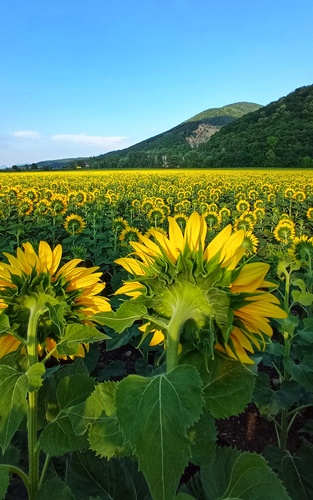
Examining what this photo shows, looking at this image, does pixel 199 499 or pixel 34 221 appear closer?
pixel 199 499

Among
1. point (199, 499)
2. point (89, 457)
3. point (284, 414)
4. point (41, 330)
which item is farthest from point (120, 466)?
point (284, 414)

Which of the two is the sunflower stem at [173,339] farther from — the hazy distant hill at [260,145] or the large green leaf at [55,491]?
the hazy distant hill at [260,145]

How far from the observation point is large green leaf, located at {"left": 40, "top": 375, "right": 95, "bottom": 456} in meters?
0.80

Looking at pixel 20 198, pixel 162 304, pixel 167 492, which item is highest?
pixel 162 304

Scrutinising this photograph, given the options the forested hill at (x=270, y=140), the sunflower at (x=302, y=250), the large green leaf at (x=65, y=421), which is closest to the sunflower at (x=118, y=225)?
the sunflower at (x=302, y=250)

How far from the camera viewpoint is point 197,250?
73 centimetres

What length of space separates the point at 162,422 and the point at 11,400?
33cm

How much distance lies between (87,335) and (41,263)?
0.23 meters

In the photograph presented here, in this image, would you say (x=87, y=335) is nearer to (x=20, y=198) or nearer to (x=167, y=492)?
(x=167, y=492)

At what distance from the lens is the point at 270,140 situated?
143 ft

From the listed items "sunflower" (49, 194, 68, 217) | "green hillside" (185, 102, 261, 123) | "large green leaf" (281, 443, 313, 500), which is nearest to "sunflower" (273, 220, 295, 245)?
"sunflower" (49, 194, 68, 217)

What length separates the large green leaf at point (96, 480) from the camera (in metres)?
0.92

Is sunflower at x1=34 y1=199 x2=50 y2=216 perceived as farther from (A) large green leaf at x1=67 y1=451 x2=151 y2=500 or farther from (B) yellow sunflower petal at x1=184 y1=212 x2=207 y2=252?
(B) yellow sunflower petal at x1=184 y1=212 x2=207 y2=252

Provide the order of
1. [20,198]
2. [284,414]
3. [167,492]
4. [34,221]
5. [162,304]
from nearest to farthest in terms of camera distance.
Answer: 1. [167,492]
2. [162,304]
3. [284,414]
4. [34,221]
5. [20,198]
